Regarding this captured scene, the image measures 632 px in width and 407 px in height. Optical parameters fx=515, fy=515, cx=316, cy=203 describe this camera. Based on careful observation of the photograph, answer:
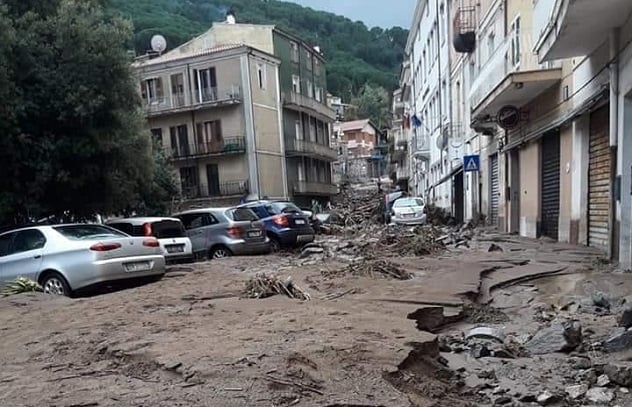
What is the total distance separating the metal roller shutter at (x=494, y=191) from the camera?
20.0 metres

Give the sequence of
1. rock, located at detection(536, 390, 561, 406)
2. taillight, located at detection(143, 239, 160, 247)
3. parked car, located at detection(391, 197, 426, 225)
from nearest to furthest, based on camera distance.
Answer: rock, located at detection(536, 390, 561, 406) → taillight, located at detection(143, 239, 160, 247) → parked car, located at detection(391, 197, 426, 225)

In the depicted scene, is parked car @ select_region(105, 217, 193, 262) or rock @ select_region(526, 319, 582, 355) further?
parked car @ select_region(105, 217, 193, 262)

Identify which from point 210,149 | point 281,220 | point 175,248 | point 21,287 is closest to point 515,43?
point 281,220

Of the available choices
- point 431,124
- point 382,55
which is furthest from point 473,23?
point 382,55

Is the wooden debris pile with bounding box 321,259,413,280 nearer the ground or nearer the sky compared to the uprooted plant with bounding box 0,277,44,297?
nearer the ground

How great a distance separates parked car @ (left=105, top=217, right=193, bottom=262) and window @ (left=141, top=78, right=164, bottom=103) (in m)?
28.9

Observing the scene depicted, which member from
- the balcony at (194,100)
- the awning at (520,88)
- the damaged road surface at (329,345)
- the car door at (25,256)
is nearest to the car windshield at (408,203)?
the awning at (520,88)

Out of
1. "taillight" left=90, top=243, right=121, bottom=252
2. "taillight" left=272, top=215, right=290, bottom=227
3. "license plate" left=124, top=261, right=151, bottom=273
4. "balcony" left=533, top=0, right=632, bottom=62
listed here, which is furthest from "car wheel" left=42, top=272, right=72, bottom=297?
"balcony" left=533, top=0, right=632, bottom=62

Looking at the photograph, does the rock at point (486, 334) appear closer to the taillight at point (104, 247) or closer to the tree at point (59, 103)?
the taillight at point (104, 247)

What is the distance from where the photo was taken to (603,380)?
4031mm

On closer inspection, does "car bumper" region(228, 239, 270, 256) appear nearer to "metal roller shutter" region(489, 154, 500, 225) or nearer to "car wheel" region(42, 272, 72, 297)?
"car wheel" region(42, 272, 72, 297)

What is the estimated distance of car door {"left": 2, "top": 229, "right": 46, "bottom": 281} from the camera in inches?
356

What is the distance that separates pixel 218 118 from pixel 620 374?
36.6 m

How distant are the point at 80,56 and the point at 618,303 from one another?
1223 centimetres
